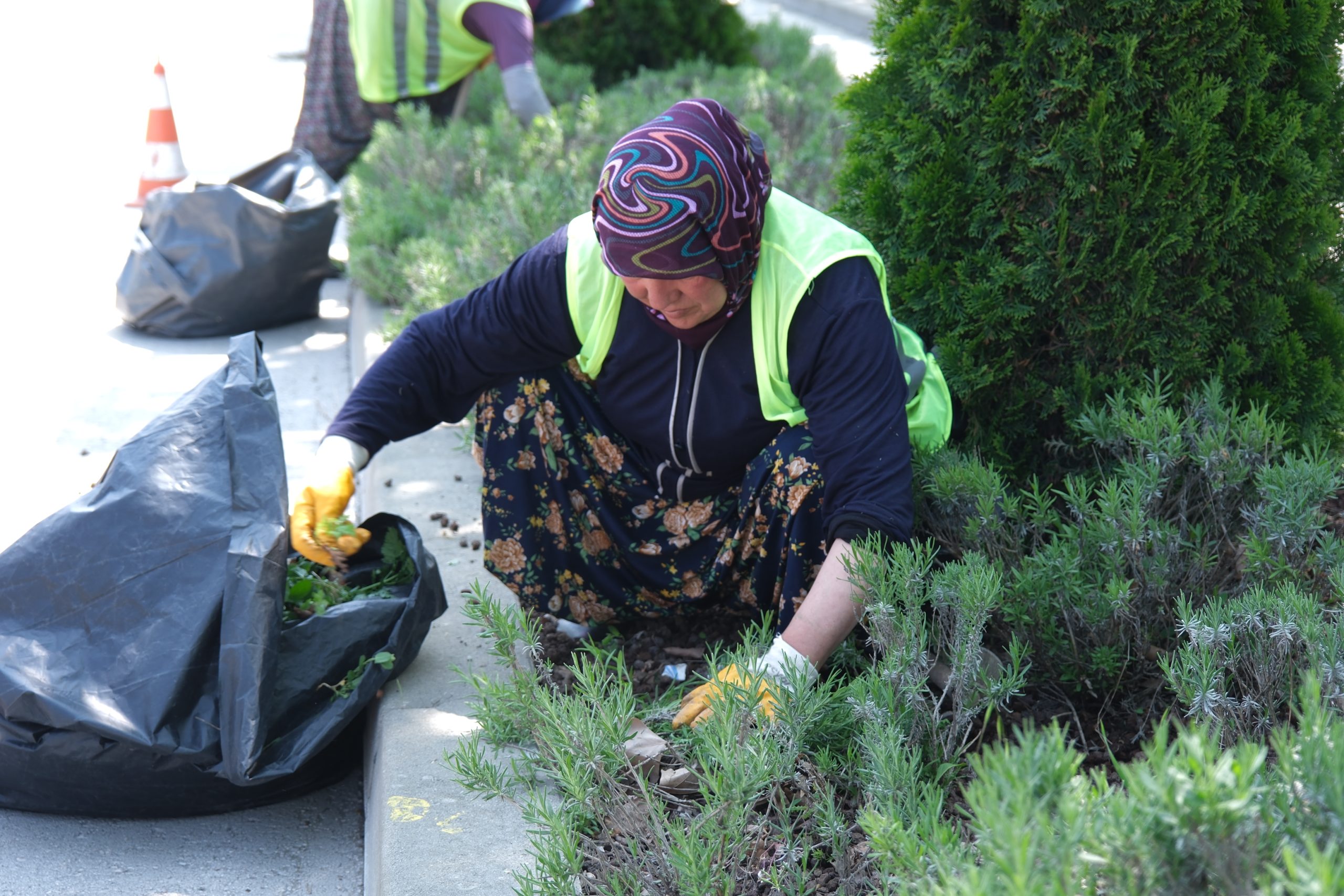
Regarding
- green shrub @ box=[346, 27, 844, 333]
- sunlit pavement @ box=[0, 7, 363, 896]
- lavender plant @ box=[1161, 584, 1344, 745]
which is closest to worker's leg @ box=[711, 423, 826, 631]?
lavender plant @ box=[1161, 584, 1344, 745]

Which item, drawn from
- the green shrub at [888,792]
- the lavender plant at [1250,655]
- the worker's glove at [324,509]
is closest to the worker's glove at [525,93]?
the worker's glove at [324,509]

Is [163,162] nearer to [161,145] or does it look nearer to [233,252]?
[161,145]

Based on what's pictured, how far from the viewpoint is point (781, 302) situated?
2.35 m

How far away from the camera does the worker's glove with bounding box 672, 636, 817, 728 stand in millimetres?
1781

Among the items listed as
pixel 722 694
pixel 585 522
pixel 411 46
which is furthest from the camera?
pixel 411 46

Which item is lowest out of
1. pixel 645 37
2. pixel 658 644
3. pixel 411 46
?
pixel 645 37

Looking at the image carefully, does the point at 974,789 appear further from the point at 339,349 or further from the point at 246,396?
the point at 339,349

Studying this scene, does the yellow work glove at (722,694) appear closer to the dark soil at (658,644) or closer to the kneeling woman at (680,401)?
the kneeling woman at (680,401)

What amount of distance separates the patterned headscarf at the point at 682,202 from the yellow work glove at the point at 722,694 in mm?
727

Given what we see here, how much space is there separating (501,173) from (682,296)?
3246mm

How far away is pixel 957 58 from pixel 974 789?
1858 millimetres

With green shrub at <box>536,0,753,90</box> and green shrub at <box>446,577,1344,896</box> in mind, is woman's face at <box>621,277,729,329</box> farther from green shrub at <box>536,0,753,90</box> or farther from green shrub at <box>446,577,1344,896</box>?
green shrub at <box>536,0,753,90</box>

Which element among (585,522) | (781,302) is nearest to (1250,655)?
(781,302)

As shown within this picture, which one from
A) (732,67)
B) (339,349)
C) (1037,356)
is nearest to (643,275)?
(1037,356)
